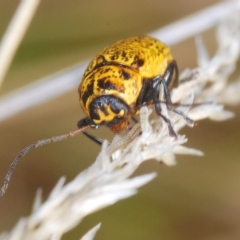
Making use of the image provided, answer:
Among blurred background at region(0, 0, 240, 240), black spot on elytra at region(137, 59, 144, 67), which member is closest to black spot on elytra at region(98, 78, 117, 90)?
black spot on elytra at region(137, 59, 144, 67)

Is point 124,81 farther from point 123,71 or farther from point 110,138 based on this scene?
point 110,138

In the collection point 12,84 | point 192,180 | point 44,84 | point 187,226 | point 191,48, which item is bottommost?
point 187,226

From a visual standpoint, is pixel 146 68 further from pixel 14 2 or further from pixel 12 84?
pixel 14 2

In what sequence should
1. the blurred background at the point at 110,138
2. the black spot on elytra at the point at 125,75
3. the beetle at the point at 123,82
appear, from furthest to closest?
the blurred background at the point at 110,138 → the black spot on elytra at the point at 125,75 → the beetle at the point at 123,82

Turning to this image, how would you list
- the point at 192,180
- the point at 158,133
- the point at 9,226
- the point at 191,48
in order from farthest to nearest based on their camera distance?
the point at 191,48 → the point at 192,180 → the point at 9,226 → the point at 158,133

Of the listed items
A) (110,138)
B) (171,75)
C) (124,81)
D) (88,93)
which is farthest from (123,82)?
(110,138)

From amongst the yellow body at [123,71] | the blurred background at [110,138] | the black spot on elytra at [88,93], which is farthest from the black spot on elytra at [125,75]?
the blurred background at [110,138]

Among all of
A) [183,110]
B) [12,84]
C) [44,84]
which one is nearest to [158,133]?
[183,110]

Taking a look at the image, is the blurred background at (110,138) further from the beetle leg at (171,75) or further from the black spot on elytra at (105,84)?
the black spot on elytra at (105,84)
